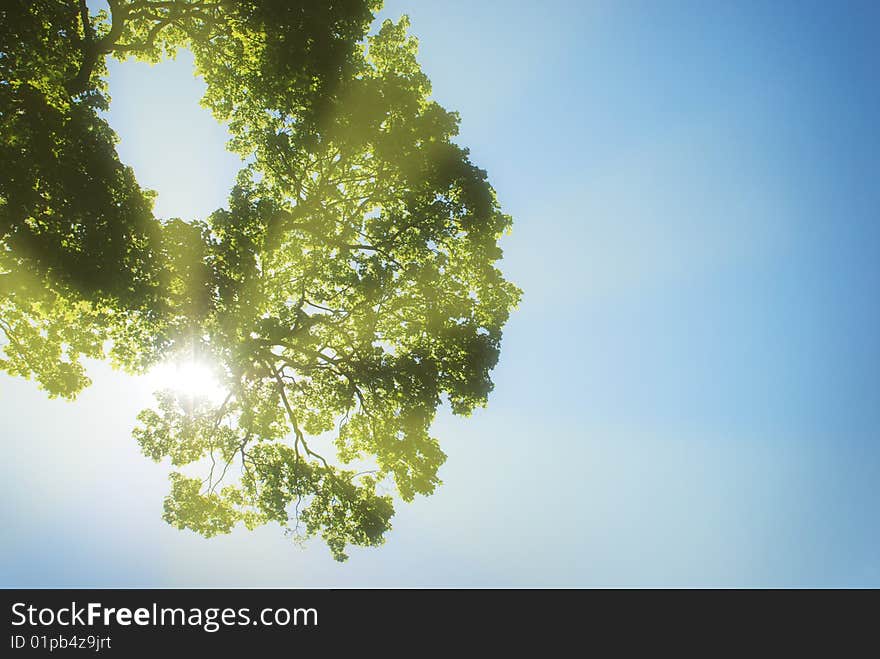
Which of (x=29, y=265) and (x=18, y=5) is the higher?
(x=18, y=5)

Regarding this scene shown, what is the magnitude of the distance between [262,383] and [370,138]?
8.86 meters

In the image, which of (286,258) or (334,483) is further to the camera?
(334,483)

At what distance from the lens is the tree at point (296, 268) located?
1036 cm

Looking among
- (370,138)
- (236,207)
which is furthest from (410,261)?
(236,207)

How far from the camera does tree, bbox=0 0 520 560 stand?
1036 centimetres

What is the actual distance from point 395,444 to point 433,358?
10.7 ft

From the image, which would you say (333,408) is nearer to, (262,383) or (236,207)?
(262,383)

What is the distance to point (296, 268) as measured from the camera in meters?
13.1

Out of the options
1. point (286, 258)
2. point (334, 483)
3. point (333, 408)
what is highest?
point (286, 258)

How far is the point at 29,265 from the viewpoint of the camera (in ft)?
31.7

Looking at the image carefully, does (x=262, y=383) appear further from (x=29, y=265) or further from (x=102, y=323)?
(x=29, y=265)
